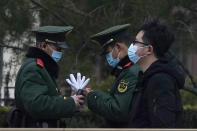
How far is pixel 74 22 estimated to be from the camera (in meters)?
6.86

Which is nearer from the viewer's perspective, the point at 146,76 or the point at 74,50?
the point at 146,76

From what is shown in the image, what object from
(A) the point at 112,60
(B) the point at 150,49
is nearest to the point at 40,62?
(A) the point at 112,60

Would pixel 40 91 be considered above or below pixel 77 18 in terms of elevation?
below

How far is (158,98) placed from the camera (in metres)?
3.58

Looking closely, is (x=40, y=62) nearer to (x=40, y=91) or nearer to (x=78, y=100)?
(x=40, y=91)

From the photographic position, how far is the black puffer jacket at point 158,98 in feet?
11.7

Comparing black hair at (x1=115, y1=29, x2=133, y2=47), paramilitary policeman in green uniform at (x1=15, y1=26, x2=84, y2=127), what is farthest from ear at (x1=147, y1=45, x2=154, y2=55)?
paramilitary policeman in green uniform at (x1=15, y1=26, x2=84, y2=127)

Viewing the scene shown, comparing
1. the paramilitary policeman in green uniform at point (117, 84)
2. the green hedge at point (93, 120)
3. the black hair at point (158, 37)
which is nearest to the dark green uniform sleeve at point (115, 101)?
the paramilitary policeman in green uniform at point (117, 84)

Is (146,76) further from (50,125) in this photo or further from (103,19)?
(103,19)

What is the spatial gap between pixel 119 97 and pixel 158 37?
665 millimetres

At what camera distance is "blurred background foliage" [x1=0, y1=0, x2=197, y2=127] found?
21.1 feet

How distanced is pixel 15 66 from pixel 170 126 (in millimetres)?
3546

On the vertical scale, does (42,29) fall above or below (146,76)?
above

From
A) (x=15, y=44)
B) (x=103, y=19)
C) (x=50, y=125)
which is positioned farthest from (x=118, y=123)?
(x=15, y=44)
